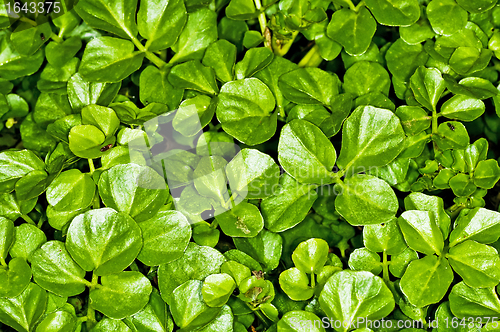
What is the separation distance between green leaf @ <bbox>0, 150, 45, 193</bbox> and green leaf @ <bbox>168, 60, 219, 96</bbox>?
15.2 inches

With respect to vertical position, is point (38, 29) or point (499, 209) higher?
point (38, 29)

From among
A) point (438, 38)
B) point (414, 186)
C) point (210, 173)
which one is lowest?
point (414, 186)

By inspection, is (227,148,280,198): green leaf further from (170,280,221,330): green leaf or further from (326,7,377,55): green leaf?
(326,7,377,55): green leaf

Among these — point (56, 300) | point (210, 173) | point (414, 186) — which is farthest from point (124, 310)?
point (414, 186)

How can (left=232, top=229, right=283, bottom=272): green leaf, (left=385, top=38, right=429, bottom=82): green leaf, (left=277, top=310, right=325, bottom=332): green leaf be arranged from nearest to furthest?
(left=277, top=310, right=325, bottom=332): green leaf < (left=232, top=229, right=283, bottom=272): green leaf < (left=385, top=38, right=429, bottom=82): green leaf

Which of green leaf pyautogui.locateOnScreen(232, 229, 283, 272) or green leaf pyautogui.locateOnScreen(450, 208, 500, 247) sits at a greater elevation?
green leaf pyautogui.locateOnScreen(450, 208, 500, 247)

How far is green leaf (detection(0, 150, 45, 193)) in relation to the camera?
995mm

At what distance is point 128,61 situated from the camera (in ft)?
3.36

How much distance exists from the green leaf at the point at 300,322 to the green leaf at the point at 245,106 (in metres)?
0.40

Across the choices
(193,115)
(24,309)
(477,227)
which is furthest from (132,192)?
(477,227)

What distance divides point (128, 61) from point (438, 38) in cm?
77

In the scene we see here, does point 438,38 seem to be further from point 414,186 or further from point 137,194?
Answer: point 137,194

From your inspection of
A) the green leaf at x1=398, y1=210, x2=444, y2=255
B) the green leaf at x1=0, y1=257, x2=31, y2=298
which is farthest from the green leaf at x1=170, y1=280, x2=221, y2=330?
the green leaf at x1=398, y1=210, x2=444, y2=255

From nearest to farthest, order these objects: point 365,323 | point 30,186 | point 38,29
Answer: point 365,323 < point 30,186 < point 38,29
